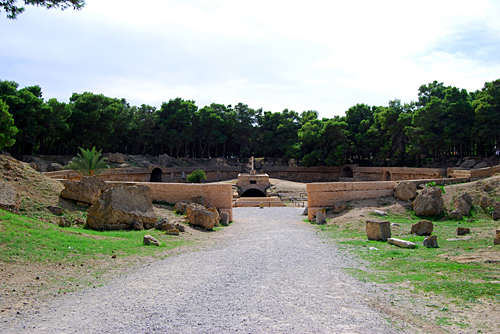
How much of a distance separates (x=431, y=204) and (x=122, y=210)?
14215mm

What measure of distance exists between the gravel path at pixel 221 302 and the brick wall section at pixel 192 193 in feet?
28.8

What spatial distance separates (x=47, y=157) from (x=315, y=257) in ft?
135

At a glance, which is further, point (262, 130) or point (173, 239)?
point (262, 130)

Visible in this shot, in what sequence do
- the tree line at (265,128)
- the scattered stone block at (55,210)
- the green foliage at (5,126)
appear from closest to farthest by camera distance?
the scattered stone block at (55,210)
the green foliage at (5,126)
the tree line at (265,128)

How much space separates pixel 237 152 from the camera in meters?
83.9

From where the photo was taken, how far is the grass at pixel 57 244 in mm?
8414

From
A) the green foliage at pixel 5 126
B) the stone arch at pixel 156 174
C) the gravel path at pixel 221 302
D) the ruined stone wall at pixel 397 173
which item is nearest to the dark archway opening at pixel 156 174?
the stone arch at pixel 156 174

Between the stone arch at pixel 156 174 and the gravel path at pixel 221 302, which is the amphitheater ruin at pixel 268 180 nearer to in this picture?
the stone arch at pixel 156 174

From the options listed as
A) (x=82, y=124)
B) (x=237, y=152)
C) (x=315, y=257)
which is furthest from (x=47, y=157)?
(x=237, y=152)

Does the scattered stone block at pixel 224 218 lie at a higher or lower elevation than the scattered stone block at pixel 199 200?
lower

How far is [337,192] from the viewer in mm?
20344

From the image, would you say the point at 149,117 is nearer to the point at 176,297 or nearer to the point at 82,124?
the point at 82,124

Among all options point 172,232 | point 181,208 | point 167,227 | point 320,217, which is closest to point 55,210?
point 167,227

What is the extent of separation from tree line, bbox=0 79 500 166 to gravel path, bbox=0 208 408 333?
92.4 ft
